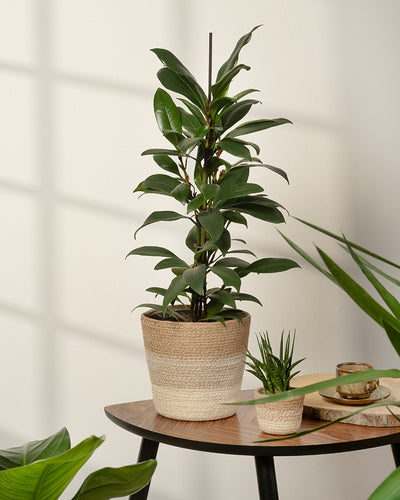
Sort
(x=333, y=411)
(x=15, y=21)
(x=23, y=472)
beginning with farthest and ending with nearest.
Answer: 1. (x=15, y=21)
2. (x=333, y=411)
3. (x=23, y=472)

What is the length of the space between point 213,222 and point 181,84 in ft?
1.06

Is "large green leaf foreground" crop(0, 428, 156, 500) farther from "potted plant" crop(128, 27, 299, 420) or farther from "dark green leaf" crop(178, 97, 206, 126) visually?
"dark green leaf" crop(178, 97, 206, 126)

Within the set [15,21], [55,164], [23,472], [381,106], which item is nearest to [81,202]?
[55,164]

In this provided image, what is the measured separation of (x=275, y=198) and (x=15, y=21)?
94 centimetres

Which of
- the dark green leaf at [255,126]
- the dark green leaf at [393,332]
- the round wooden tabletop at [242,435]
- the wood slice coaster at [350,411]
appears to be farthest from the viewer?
the dark green leaf at [255,126]

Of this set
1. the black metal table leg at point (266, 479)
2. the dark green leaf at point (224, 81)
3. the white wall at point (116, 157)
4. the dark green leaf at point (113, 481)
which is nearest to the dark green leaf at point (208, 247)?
the dark green leaf at point (224, 81)

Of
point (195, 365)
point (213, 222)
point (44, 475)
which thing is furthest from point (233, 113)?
point (44, 475)

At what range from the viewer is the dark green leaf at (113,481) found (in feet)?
3.36

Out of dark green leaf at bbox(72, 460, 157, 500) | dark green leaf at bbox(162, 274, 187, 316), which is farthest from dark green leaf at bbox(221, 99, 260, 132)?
dark green leaf at bbox(72, 460, 157, 500)

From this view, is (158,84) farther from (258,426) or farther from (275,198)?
(258,426)

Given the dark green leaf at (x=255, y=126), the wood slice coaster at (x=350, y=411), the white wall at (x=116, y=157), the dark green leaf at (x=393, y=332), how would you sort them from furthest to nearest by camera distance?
the white wall at (x=116, y=157) < the dark green leaf at (x=255, y=126) < the wood slice coaster at (x=350, y=411) < the dark green leaf at (x=393, y=332)

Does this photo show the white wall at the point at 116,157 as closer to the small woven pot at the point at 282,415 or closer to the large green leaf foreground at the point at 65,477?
the small woven pot at the point at 282,415

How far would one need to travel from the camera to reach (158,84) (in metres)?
2.20

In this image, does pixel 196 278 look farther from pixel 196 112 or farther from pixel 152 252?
pixel 196 112
